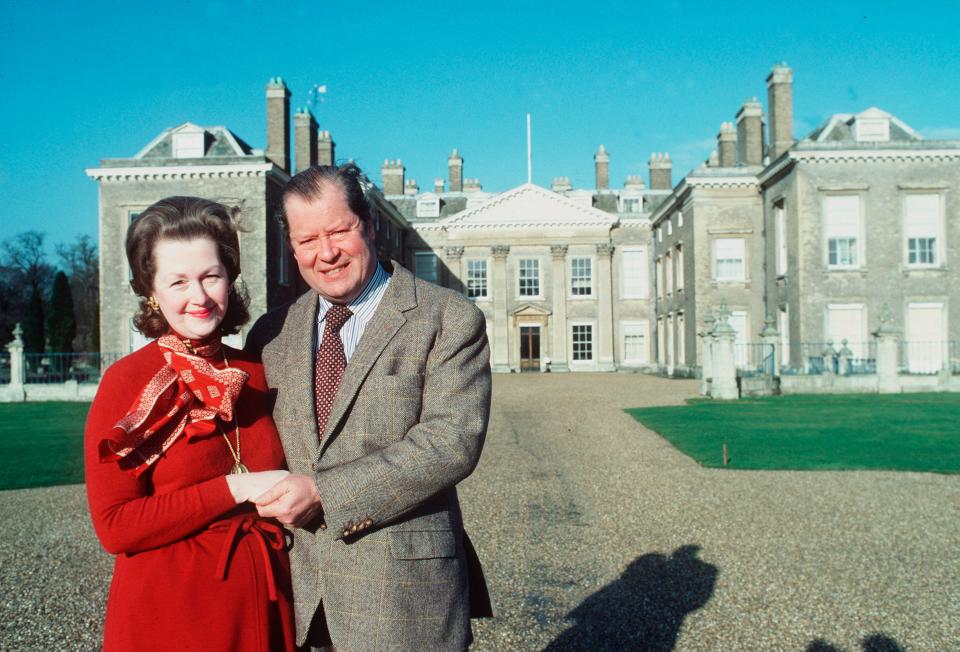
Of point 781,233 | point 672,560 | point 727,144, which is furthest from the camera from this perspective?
point 727,144

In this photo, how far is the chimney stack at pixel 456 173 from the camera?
4622 centimetres

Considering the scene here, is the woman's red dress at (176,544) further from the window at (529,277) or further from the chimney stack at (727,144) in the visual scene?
the window at (529,277)

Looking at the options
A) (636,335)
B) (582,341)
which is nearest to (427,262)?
(582,341)

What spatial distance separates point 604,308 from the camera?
40.8 m

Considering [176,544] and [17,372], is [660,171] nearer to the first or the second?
[17,372]

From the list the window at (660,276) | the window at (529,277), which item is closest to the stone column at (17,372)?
the window at (529,277)

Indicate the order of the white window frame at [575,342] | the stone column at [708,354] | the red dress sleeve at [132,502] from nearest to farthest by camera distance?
the red dress sleeve at [132,502] → the stone column at [708,354] → the white window frame at [575,342]

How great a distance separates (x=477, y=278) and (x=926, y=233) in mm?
21746

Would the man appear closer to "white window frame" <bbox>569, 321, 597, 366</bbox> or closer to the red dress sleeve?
the red dress sleeve

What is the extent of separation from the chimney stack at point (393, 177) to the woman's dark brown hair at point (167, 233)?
43.5 meters

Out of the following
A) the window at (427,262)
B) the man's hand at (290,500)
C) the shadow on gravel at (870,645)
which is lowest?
the shadow on gravel at (870,645)

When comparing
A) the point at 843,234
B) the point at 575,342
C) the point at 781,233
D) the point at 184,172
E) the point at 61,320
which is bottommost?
the point at 575,342

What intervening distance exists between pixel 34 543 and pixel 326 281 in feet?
18.4

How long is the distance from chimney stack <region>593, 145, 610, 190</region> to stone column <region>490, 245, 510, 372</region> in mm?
8258
